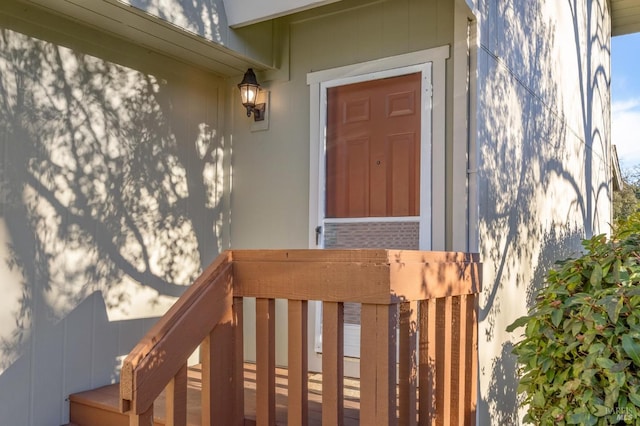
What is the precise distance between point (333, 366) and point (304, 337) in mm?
178

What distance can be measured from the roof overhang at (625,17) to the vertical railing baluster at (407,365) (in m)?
6.55

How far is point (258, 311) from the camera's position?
238 cm

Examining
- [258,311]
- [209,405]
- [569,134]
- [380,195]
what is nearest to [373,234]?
[380,195]

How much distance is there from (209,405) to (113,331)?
154cm

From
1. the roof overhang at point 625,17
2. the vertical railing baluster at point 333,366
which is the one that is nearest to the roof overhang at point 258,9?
the vertical railing baluster at point 333,366

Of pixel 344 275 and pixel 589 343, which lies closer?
pixel 344 275

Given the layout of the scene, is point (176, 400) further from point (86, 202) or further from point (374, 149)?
point (374, 149)

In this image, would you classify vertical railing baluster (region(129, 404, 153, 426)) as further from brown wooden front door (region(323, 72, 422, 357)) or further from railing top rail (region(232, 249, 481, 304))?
brown wooden front door (region(323, 72, 422, 357))

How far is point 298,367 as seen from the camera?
226 cm

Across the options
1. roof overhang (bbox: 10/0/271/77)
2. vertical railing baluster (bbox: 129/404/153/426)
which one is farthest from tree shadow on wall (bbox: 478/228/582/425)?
roof overhang (bbox: 10/0/271/77)

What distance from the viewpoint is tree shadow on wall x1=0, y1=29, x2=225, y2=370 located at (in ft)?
9.95

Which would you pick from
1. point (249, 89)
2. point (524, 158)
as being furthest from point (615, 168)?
point (249, 89)

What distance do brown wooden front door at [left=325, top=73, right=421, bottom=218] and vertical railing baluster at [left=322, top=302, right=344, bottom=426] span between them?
5.02 feet

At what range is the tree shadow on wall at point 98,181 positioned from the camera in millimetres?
3033
